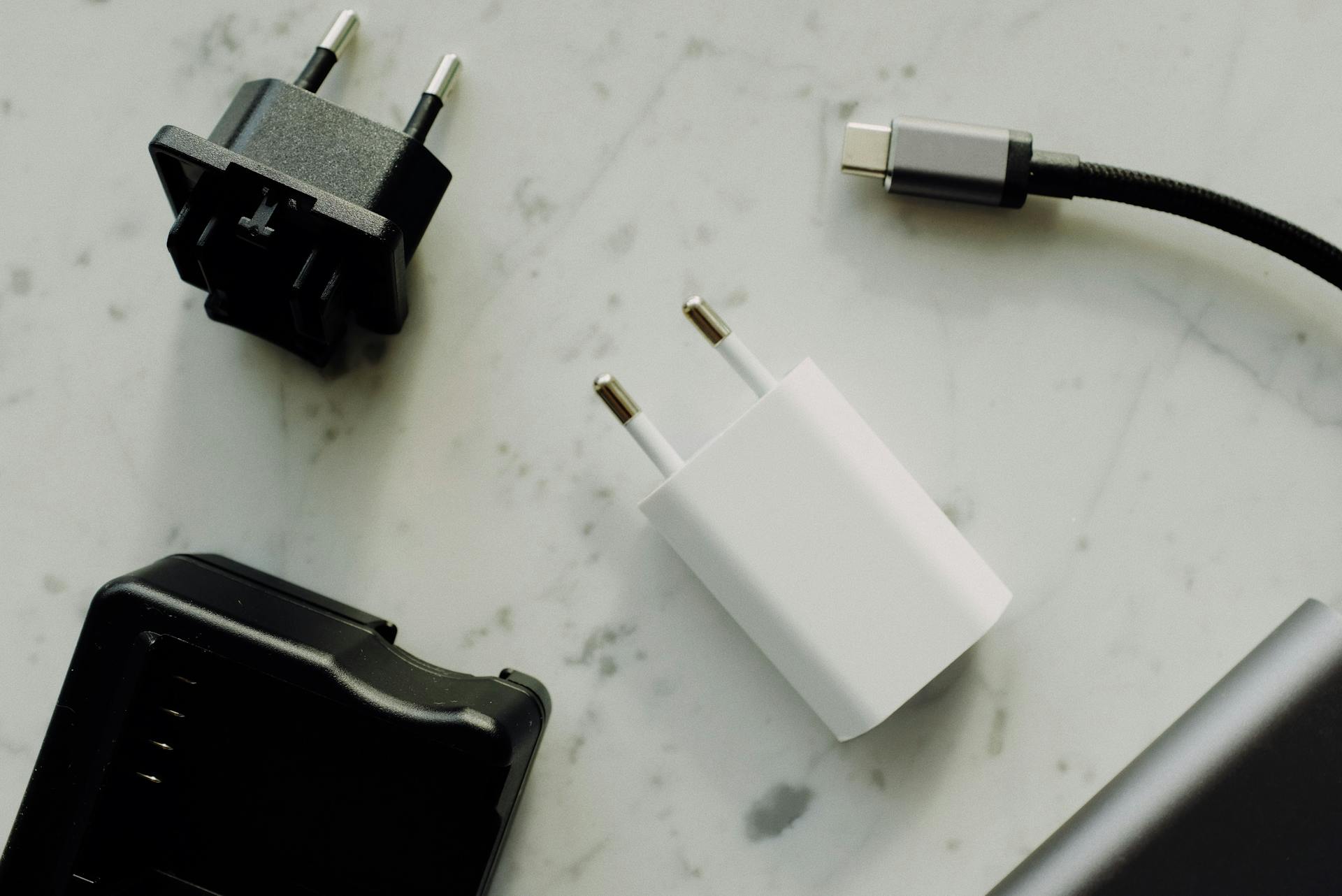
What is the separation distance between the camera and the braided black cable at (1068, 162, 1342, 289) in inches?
19.2

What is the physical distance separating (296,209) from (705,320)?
0.18 meters

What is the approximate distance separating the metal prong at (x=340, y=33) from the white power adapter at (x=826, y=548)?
0.28m

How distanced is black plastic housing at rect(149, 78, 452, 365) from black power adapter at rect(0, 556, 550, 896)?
141 millimetres

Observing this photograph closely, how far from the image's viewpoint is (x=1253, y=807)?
42 cm

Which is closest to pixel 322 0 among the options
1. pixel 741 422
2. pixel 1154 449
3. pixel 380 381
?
pixel 380 381

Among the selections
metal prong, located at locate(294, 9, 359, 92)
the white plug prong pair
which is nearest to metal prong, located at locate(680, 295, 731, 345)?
the white plug prong pair

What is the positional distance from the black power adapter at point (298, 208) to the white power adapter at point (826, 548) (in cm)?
17

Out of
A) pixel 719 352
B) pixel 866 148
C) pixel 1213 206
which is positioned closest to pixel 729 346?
pixel 719 352

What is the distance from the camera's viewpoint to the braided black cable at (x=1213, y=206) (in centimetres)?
49

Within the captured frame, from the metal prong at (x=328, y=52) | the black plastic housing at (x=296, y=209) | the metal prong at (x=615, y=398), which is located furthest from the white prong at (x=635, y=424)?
the metal prong at (x=328, y=52)

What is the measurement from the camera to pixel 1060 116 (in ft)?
1.70

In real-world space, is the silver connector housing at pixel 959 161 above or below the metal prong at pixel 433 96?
above

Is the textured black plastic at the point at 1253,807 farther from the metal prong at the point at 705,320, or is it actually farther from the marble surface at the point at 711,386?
the metal prong at the point at 705,320

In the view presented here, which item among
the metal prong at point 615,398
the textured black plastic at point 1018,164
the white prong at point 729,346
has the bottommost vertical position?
the metal prong at point 615,398
